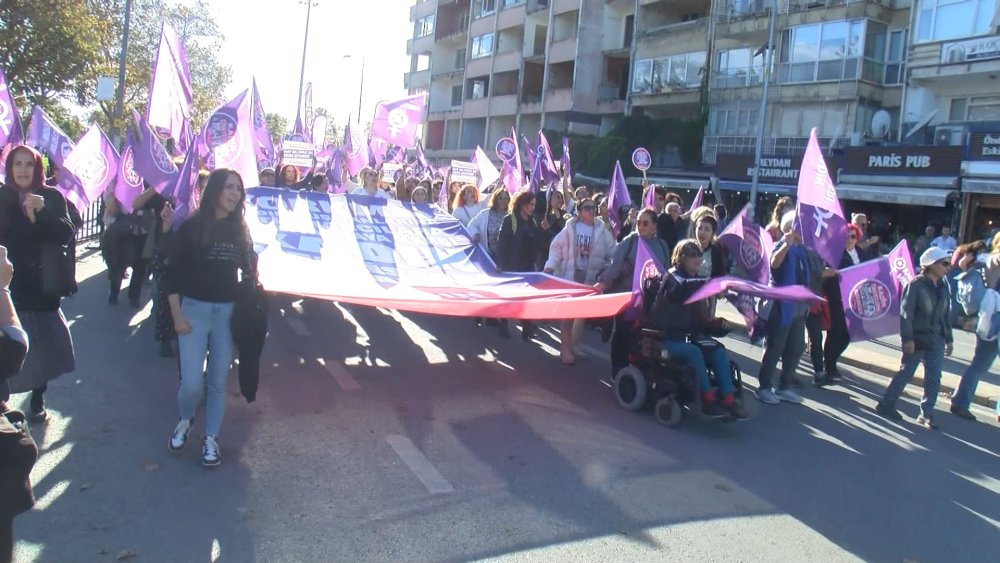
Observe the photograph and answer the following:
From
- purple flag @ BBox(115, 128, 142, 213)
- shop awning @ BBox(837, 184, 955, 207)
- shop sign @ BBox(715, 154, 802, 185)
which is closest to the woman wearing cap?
purple flag @ BBox(115, 128, 142, 213)

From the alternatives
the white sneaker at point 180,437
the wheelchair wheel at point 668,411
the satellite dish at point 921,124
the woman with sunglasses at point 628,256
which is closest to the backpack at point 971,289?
the woman with sunglasses at point 628,256

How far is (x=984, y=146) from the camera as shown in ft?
74.7

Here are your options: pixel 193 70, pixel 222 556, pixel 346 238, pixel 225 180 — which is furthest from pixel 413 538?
pixel 193 70

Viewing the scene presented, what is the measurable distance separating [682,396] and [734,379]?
0.50 metres

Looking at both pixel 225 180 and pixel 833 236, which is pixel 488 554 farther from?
pixel 833 236

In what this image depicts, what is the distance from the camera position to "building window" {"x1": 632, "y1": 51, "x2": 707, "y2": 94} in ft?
117

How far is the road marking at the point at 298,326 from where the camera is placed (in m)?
9.10

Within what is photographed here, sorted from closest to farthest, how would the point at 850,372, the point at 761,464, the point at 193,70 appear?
the point at 761,464 → the point at 850,372 → the point at 193,70

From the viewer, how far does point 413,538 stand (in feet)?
13.9

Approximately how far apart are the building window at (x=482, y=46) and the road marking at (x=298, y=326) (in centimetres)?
4615

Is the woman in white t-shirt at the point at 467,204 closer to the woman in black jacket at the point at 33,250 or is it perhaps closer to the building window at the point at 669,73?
the woman in black jacket at the point at 33,250

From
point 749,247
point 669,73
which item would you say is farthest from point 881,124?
point 749,247

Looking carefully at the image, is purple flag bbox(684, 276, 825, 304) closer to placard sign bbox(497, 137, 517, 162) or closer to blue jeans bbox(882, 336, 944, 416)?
blue jeans bbox(882, 336, 944, 416)

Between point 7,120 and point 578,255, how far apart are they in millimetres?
6585
